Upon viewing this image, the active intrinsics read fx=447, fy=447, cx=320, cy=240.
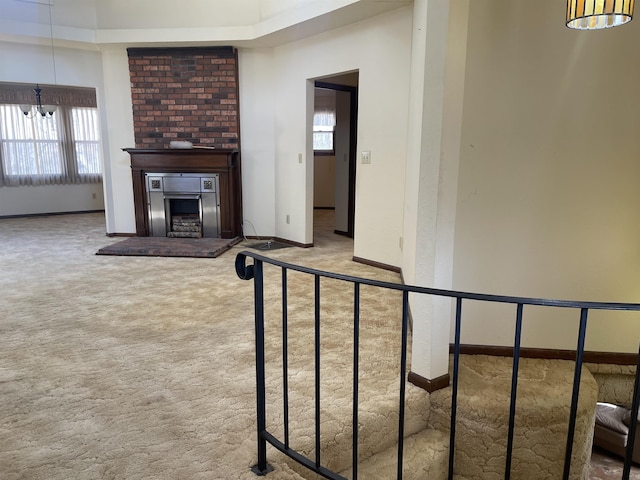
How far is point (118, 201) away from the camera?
614 cm

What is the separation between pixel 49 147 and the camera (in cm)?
853

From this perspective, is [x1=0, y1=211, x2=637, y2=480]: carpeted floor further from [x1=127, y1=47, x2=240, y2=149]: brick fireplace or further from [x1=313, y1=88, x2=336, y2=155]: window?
[x1=313, y1=88, x2=336, y2=155]: window

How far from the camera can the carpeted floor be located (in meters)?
1.70

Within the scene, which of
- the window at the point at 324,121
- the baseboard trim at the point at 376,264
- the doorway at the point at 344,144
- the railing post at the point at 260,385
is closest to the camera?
the railing post at the point at 260,385

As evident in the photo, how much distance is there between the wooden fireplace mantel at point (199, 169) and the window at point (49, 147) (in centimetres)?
285

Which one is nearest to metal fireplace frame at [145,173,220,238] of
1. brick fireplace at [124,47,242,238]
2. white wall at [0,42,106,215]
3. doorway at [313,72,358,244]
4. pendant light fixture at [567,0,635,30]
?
brick fireplace at [124,47,242,238]

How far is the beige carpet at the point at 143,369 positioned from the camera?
1693 mm

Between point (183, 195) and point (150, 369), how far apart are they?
12.0 feet

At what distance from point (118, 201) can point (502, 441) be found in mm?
5583

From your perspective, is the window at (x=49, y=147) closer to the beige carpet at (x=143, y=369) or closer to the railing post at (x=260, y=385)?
the beige carpet at (x=143, y=369)

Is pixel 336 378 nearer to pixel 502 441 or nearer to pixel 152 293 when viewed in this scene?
pixel 502 441

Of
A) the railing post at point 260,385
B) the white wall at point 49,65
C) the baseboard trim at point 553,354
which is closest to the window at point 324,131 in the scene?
the white wall at point 49,65

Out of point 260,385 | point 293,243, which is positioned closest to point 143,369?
point 260,385

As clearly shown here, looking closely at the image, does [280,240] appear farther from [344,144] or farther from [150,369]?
→ [150,369]
